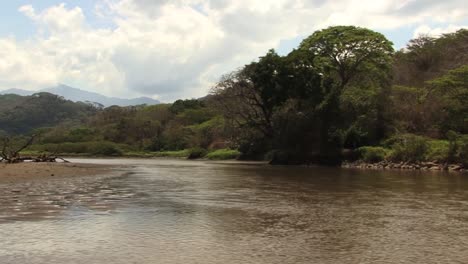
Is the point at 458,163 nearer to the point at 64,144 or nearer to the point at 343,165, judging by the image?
the point at 343,165

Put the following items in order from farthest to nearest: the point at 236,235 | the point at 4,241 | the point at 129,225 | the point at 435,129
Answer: the point at 435,129, the point at 129,225, the point at 236,235, the point at 4,241

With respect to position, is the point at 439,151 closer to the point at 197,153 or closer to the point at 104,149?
the point at 197,153

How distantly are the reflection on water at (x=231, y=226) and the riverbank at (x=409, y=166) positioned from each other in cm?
2158

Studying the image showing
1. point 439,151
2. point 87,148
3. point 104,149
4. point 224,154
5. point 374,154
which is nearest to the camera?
point 439,151

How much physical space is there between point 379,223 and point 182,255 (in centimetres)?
690

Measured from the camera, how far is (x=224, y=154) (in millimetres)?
84000

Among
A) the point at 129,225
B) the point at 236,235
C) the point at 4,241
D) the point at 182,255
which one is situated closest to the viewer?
the point at 182,255

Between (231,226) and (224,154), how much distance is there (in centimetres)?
6988

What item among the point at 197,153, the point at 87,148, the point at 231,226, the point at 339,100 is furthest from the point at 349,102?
the point at 87,148

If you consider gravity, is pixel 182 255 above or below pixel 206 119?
below

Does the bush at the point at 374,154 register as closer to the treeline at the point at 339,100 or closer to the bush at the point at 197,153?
the treeline at the point at 339,100

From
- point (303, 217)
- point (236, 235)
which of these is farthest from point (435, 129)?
point (236, 235)

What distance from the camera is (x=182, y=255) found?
10453 mm

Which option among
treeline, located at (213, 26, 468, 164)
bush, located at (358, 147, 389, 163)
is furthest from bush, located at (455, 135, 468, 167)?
bush, located at (358, 147, 389, 163)
